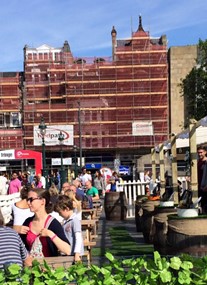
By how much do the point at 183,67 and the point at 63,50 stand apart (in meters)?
17.4

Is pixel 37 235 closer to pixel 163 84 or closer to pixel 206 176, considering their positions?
pixel 206 176

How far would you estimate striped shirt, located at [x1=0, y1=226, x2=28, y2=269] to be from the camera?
4543 mm

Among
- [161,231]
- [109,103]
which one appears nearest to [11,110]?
[109,103]

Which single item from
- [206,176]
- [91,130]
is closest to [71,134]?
[91,130]

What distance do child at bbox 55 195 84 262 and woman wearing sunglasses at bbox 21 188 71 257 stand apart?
0.34 meters

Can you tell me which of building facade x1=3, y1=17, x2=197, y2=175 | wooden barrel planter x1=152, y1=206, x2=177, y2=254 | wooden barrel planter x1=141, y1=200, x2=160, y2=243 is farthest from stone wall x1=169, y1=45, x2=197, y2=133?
wooden barrel planter x1=152, y1=206, x2=177, y2=254

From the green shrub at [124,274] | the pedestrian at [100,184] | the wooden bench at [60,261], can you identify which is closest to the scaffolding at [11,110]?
the pedestrian at [100,184]

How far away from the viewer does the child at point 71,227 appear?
6473mm

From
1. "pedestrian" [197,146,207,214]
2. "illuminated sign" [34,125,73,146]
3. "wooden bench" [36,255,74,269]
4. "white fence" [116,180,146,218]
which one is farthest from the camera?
"illuminated sign" [34,125,73,146]

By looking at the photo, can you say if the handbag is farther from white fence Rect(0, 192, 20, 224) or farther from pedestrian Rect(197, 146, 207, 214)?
white fence Rect(0, 192, 20, 224)

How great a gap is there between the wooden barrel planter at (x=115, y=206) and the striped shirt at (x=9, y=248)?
14.5 metres

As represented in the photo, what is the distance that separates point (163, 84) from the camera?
73.8 meters

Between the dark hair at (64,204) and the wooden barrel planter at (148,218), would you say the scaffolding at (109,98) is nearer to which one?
the wooden barrel planter at (148,218)

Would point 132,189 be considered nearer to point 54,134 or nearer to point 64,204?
point 64,204
